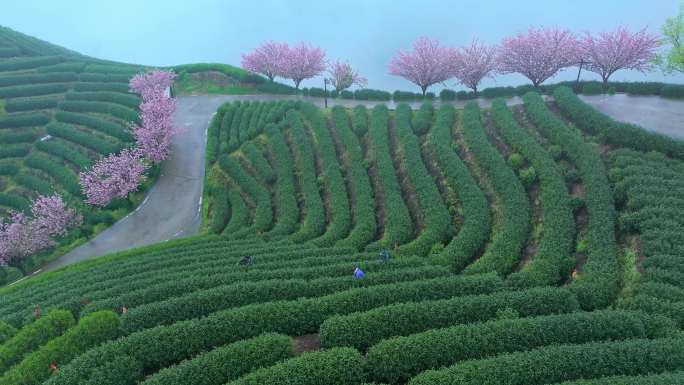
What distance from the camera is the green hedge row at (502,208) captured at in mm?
21109

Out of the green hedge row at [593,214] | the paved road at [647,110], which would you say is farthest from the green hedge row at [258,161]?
the paved road at [647,110]

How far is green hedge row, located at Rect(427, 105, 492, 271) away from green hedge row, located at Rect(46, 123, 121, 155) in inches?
1263

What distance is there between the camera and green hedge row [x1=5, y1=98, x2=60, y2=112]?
51.0 meters

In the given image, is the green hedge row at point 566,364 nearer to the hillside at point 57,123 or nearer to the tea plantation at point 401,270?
the tea plantation at point 401,270

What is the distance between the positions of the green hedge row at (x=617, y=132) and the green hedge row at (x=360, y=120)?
1538cm

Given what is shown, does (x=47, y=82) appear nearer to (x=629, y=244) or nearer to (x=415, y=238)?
(x=415, y=238)

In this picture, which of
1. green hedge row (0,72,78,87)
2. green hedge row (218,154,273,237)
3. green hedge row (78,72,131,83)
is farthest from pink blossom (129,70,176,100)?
green hedge row (218,154,273,237)

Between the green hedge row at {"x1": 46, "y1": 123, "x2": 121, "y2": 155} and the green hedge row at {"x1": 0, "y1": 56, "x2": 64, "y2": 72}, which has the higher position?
the green hedge row at {"x1": 0, "y1": 56, "x2": 64, "y2": 72}

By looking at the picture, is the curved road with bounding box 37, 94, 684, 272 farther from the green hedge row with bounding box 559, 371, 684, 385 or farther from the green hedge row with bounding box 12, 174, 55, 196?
the green hedge row with bounding box 559, 371, 684, 385

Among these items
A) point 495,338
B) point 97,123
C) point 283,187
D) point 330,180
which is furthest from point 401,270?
point 97,123

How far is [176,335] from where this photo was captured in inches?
601

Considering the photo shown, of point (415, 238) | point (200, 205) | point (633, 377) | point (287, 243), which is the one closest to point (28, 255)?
point (200, 205)

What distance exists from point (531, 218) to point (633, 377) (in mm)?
12683

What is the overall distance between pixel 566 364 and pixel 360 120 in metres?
28.6
